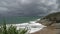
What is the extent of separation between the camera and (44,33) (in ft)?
48.5

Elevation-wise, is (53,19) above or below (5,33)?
above

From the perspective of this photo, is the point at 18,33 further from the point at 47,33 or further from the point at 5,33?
the point at 47,33

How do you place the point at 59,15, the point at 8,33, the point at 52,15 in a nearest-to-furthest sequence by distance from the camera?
the point at 8,33 < the point at 59,15 < the point at 52,15

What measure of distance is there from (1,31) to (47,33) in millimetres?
11621

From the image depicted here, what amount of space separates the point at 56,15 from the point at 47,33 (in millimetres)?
9564

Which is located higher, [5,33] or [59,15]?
[59,15]

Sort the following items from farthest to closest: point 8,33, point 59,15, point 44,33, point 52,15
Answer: point 52,15
point 59,15
point 44,33
point 8,33

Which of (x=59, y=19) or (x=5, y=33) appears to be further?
(x=59, y=19)

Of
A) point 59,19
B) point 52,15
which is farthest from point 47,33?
point 52,15

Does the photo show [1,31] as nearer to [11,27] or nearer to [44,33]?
[11,27]

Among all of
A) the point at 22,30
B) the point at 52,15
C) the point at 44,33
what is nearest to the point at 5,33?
the point at 22,30

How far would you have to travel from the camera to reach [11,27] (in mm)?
3572

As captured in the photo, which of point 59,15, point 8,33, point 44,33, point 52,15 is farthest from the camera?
point 52,15

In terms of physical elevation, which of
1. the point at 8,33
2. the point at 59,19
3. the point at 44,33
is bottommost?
the point at 8,33
